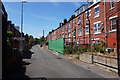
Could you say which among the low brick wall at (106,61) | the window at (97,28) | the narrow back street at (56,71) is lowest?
the narrow back street at (56,71)

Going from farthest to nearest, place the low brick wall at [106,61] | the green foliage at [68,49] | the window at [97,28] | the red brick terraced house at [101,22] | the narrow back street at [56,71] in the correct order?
the green foliage at [68,49]
the window at [97,28]
the red brick terraced house at [101,22]
the low brick wall at [106,61]
the narrow back street at [56,71]

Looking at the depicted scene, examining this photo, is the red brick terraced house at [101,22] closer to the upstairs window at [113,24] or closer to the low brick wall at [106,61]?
the upstairs window at [113,24]

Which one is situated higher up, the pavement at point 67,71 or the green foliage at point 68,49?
the green foliage at point 68,49

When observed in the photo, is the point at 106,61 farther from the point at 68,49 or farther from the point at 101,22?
the point at 68,49

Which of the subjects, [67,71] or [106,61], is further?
[106,61]

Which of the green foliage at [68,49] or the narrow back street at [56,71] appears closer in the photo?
Result: the narrow back street at [56,71]

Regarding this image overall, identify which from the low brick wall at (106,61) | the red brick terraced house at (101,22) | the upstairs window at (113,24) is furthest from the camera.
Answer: the upstairs window at (113,24)

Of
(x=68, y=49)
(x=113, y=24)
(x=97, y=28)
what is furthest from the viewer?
→ (x=68, y=49)

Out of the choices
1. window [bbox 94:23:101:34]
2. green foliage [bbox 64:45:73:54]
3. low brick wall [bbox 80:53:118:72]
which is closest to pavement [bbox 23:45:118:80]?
low brick wall [bbox 80:53:118:72]

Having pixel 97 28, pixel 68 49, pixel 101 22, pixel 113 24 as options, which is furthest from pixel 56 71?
pixel 97 28

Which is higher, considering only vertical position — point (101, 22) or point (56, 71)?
point (101, 22)

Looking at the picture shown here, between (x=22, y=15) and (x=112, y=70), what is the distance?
1635cm

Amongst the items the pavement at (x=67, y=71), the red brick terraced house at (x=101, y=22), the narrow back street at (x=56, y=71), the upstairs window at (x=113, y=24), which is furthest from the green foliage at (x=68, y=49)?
the pavement at (x=67, y=71)

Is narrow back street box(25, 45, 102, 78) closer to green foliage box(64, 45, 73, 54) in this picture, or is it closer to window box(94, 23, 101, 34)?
green foliage box(64, 45, 73, 54)
